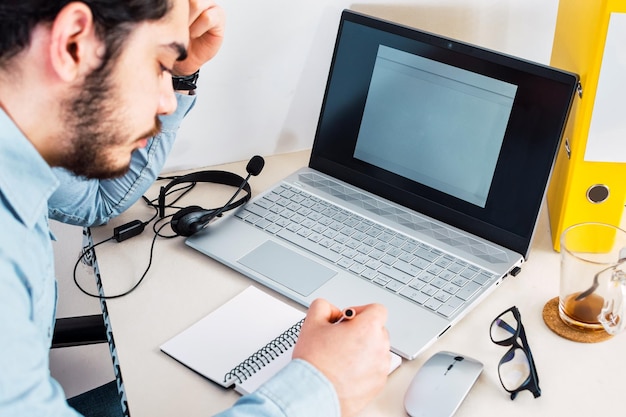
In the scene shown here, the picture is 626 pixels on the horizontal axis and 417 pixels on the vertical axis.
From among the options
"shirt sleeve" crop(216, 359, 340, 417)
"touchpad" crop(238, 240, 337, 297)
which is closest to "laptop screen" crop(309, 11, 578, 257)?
"touchpad" crop(238, 240, 337, 297)

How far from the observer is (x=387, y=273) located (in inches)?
42.3

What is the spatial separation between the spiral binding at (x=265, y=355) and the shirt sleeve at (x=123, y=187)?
14.6 inches

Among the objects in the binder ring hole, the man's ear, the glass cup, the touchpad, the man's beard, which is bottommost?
the touchpad

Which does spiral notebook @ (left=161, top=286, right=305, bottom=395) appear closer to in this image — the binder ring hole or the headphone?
the headphone

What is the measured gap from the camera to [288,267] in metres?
1.09

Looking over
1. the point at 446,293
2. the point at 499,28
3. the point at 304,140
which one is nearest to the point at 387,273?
the point at 446,293

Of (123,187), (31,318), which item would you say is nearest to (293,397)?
(31,318)

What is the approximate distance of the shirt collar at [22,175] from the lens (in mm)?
763

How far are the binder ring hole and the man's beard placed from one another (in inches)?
25.6

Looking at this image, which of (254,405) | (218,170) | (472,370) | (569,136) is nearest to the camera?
(254,405)

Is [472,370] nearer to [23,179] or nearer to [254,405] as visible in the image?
[254,405]

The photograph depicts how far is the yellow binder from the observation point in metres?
Result: 1.02

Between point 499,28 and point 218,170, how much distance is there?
22.7 inches

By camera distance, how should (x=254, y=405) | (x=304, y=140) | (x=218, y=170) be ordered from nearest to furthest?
Result: (x=254, y=405) → (x=218, y=170) → (x=304, y=140)
